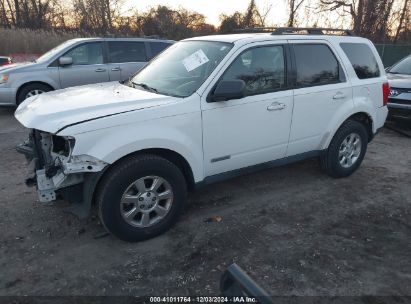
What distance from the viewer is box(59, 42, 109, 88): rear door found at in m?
8.23

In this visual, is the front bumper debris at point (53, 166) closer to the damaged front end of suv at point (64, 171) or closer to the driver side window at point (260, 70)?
the damaged front end of suv at point (64, 171)

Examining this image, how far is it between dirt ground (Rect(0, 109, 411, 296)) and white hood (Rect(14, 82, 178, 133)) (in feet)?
3.86

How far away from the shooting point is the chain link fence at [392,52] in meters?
17.8

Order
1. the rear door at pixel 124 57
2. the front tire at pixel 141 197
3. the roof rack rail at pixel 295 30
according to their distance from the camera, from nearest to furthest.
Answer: the front tire at pixel 141 197 < the roof rack rail at pixel 295 30 < the rear door at pixel 124 57

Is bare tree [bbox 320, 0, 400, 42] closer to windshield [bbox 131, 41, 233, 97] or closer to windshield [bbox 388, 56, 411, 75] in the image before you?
windshield [bbox 388, 56, 411, 75]

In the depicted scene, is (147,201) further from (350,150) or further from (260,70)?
(350,150)

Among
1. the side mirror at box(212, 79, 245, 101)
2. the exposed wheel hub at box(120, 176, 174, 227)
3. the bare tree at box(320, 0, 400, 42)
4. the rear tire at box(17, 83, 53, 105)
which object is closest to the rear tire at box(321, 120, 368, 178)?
the side mirror at box(212, 79, 245, 101)

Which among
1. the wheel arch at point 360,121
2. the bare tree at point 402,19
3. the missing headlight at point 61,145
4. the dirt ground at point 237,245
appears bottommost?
the dirt ground at point 237,245

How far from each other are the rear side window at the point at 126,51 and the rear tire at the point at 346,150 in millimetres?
5681

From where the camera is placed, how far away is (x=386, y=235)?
376 cm

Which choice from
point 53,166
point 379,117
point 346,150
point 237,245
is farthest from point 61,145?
point 379,117

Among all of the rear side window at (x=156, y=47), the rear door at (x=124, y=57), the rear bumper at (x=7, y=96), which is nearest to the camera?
the rear bumper at (x=7, y=96)

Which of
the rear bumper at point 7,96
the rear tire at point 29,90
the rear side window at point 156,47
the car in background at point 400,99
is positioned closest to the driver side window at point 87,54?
the rear tire at point 29,90

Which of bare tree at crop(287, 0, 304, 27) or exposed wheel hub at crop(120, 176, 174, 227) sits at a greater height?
bare tree at crop(287, 0, 304, 27)
